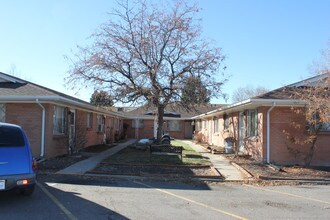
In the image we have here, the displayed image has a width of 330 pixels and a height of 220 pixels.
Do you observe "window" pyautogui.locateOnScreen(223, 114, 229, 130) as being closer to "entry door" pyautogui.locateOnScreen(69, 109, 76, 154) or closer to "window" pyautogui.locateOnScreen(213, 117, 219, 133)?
"window" pyautogui.locateOnScreen(213, 117, 219, 133)

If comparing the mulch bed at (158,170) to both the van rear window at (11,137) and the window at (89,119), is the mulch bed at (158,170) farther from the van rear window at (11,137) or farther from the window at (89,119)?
the window at (89,119)

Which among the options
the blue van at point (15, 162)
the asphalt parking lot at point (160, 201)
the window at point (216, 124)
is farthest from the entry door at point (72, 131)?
the window at point (216, 124)

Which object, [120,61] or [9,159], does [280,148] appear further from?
[9,159]

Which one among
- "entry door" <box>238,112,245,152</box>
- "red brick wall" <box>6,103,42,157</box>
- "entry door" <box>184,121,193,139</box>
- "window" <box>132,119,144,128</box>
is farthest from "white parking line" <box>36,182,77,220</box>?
"entry door" <box>184,121,193,139</box>

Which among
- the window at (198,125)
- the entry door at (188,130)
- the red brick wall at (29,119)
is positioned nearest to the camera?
the red brick wall at (29,119)

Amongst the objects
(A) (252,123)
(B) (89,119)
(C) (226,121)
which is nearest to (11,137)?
(A) (252,123)

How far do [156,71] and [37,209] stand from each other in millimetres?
13685

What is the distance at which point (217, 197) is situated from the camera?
33.7ft

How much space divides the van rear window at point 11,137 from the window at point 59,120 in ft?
Result: 31.3

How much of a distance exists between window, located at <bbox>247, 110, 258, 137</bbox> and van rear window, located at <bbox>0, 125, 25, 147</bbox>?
12.7 meters

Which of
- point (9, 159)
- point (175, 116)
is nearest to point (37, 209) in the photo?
point (9, 159)

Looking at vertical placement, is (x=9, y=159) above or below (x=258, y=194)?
above

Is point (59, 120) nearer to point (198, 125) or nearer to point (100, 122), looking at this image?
point (100, 122)

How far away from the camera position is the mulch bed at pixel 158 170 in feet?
45.9
